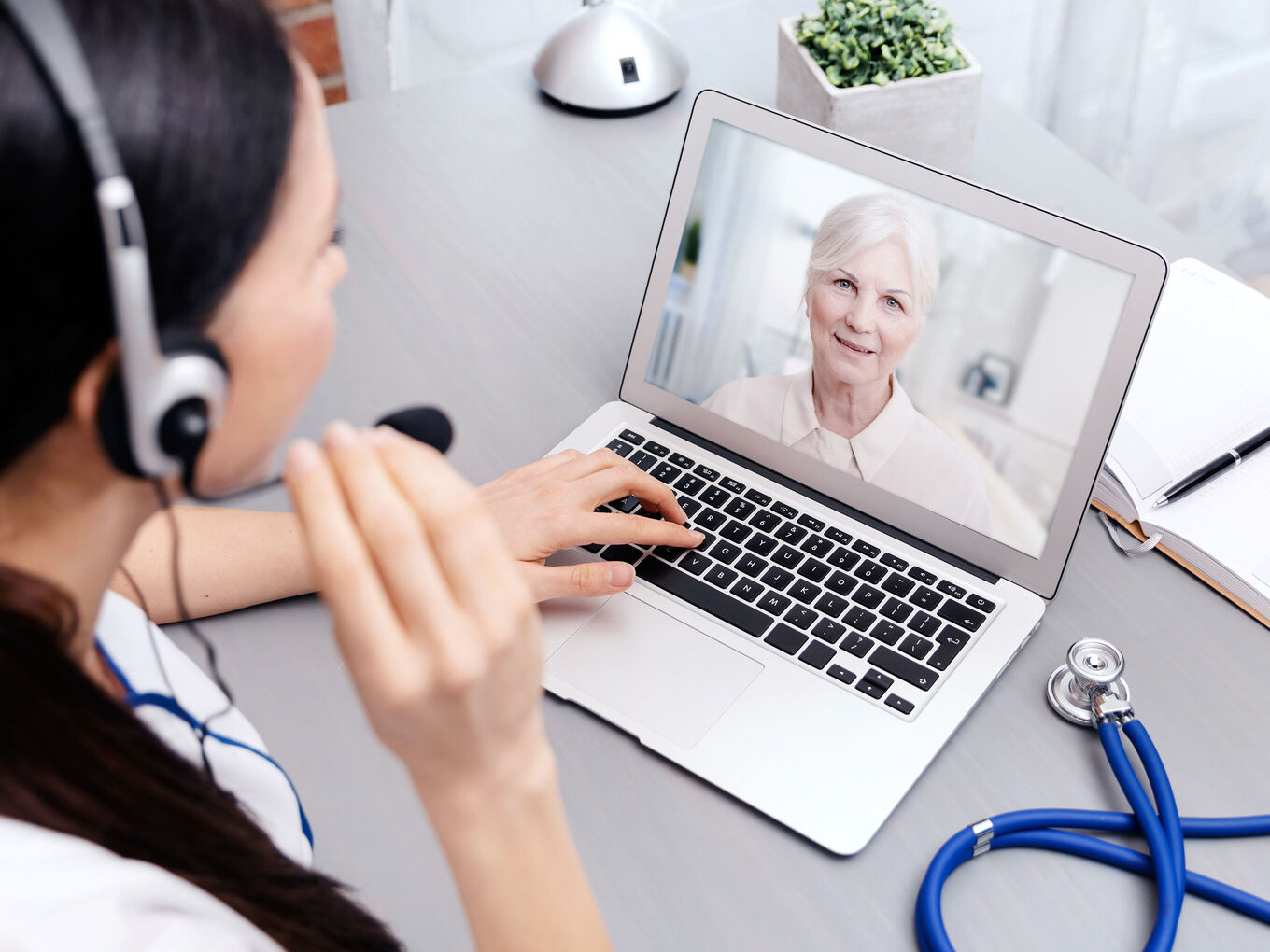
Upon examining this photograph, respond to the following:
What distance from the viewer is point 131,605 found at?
2.12 feet

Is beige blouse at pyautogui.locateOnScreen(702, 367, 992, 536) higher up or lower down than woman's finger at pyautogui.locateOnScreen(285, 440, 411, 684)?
lower down

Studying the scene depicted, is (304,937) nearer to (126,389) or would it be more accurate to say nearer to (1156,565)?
(126,389)

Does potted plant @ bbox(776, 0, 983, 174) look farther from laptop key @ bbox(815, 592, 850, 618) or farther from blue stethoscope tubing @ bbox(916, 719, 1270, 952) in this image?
blue stethoscope tubing @ bbox(916, 719, 1270, 952)

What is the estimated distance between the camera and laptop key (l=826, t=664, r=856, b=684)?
2.43 feet

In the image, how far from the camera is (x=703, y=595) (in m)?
0.79

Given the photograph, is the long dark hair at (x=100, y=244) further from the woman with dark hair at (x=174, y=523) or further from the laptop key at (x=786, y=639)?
the laptop key at (x=786, y=639)

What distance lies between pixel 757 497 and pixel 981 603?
0.60 feet

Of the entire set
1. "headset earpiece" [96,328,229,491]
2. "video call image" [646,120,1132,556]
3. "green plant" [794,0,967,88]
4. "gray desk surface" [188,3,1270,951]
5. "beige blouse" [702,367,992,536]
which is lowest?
"gray desk surface" [188,3,1270,951]

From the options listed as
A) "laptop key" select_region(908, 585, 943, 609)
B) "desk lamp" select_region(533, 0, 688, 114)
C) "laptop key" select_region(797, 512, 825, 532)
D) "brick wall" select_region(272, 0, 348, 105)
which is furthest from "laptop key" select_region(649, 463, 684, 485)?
"brick wall" select_region(272, 0, 348, 105)

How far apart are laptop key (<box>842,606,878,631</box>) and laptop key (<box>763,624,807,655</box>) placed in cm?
3

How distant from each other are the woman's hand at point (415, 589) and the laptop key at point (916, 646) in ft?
1.33

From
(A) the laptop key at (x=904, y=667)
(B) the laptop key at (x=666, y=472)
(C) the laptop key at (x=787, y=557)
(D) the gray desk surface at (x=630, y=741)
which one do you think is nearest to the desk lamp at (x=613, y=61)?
(D) the gray desk surface at (x=630, y=741)

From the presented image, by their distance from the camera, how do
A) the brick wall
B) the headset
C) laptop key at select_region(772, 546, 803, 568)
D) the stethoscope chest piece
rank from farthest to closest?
1. the brick wall
2. laptop key at select_region(772, 546, 803, 568)
3. the stethoscope chest piece
4. the headset

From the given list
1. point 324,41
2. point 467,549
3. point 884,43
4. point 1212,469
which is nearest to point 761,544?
point 1212,469
